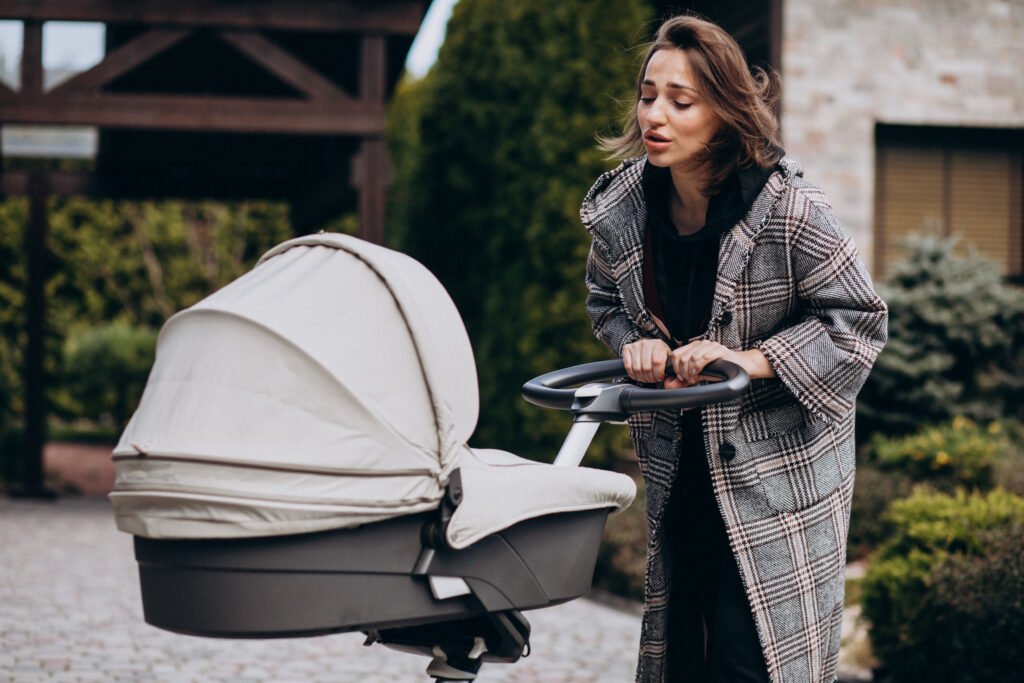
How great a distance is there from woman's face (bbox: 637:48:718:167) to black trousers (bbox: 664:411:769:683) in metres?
0.52

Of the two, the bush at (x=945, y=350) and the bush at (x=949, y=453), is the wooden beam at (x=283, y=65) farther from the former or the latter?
the bush at (x=949, y=453)

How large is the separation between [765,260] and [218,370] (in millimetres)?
1068

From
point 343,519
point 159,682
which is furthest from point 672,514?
point 159,682

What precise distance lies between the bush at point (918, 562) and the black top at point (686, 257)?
2.45 meters

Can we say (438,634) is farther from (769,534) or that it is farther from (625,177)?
(625,177)

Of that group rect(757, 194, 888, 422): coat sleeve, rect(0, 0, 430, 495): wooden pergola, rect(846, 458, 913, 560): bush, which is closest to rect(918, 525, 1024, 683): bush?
rect(757, 194, 888, 422): coat sleeve

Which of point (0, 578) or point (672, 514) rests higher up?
point (672, 514)

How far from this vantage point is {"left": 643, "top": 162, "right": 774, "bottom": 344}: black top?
2.55 m

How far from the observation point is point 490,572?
2189mm

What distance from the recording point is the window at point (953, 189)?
33.2 ft

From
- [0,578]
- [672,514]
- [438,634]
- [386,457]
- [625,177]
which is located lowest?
[0,578]

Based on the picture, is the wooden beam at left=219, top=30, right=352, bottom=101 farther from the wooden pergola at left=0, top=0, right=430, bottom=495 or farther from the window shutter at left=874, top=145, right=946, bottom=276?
the window shutter at left=874, top=145, right=946, bottom=276

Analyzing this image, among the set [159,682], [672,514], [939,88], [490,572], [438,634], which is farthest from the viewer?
[939,88]

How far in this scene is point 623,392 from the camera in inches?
97.5
